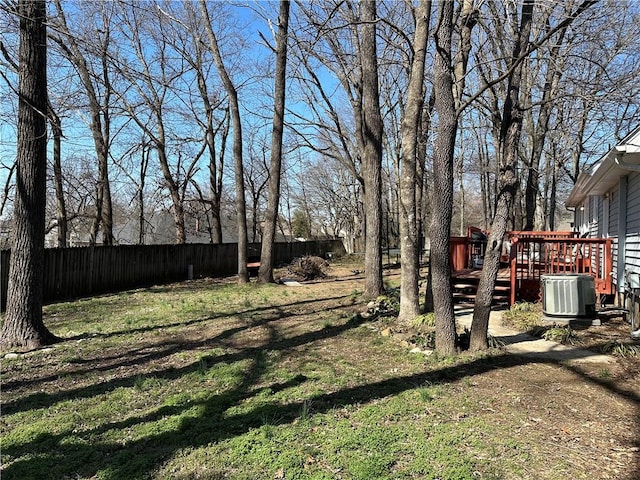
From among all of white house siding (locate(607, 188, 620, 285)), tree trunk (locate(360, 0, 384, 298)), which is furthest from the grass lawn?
white house siding (locate(607, 188, 620, 285))

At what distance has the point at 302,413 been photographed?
363cm

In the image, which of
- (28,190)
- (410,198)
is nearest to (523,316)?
(410,198)

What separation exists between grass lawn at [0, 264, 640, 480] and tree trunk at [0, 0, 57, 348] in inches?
21.8

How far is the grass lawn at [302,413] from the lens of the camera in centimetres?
290

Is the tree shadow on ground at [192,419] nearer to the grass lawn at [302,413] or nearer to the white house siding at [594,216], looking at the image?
the grass lawn at [302,413]

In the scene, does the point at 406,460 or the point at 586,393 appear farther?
the point at 586,393

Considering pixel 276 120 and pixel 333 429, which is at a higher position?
pixel 276 120

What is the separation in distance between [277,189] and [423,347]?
9314 millimetres

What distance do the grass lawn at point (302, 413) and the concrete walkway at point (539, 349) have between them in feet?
1.25

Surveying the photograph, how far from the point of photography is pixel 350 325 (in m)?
7.26

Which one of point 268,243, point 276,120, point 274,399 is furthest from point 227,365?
point 276,120

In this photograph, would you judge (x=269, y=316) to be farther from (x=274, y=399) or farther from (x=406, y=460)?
(x=406, y=460)

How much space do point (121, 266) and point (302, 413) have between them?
11386 millimetres

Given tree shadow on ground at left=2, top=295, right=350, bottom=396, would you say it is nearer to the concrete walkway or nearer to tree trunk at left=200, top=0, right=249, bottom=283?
the concrete walkway
